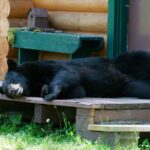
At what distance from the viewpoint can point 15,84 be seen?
6.99 metres

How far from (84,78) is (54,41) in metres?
1.61

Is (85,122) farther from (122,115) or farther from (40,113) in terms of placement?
(40,113)

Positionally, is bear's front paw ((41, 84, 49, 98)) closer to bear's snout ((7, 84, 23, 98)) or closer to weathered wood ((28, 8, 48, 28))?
bear's snout ((7, 84, 23, 98))

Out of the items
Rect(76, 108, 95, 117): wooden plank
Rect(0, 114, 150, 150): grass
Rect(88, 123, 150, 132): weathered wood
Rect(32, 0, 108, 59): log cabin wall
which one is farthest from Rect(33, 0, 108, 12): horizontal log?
Rect(88, 123, 150, 132): weathered wood

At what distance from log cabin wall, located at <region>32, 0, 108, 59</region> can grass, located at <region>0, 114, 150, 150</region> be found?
1738mm

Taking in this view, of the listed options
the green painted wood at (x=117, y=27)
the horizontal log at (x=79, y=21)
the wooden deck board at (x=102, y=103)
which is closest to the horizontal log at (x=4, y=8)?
the horizontal log at (x=79, y=21)

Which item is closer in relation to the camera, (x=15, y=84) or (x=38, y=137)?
(x=38, y=137)

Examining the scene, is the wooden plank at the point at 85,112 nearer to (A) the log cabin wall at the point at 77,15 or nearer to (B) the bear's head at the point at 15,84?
(B) the bear's head at the point at 15,84

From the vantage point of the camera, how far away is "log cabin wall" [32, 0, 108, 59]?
8461 millimetres

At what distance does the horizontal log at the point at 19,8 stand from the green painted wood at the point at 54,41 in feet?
1.28

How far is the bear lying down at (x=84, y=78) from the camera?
687cm

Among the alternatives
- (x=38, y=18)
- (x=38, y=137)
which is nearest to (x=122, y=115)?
(x=38, y=137)

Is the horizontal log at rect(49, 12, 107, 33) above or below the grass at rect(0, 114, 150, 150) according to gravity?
above

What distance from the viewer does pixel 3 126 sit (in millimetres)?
7258
